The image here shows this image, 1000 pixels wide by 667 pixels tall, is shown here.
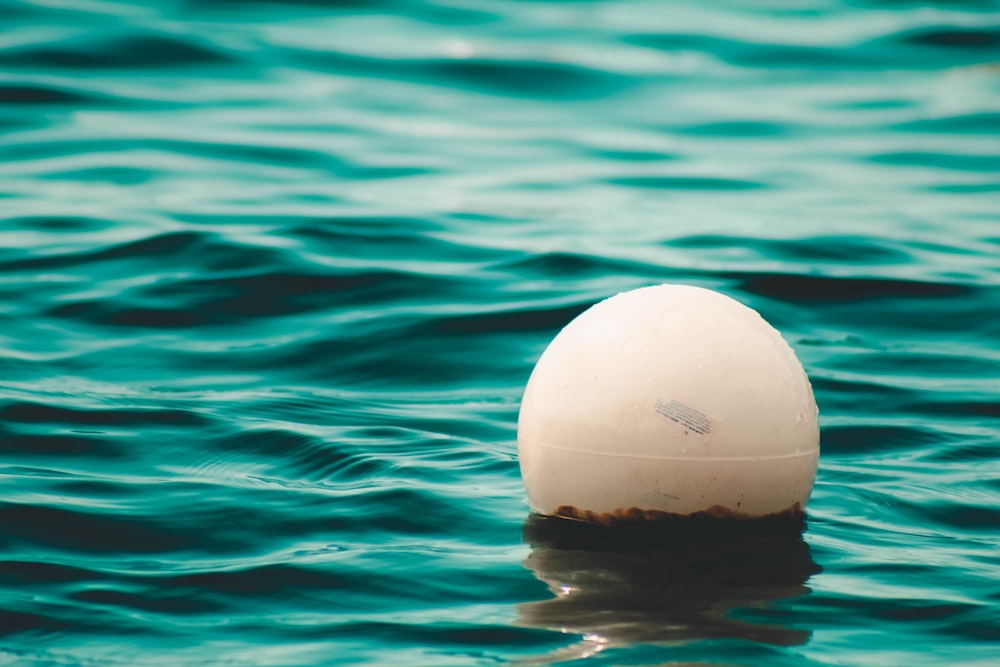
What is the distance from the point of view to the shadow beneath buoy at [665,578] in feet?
14.0

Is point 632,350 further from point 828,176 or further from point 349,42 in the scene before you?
point 349,42

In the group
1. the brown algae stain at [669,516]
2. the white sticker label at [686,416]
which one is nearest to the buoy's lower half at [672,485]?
the brown algae stain at [669,516]

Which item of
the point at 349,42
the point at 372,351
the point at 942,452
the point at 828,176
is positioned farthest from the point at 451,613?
the point at 349,42

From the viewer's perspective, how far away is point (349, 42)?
59.9ft

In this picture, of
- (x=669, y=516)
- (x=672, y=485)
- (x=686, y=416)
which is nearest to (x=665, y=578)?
(x=669, y=516)

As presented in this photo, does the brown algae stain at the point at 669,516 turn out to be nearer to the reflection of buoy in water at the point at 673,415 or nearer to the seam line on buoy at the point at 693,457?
the reflection of buoy in water at the point at 673,415

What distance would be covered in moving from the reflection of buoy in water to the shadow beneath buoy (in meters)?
0.12

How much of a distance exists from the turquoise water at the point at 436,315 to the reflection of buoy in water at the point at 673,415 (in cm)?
23

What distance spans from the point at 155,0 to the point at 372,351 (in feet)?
42.3

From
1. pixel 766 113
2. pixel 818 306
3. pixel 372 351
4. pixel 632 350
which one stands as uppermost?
pixel 766 113

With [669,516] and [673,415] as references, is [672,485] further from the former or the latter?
[673,415]

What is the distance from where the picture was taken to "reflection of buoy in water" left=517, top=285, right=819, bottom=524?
4578 mm

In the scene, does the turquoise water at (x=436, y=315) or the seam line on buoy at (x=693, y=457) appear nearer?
the turquoise water at (x=436, y=315)

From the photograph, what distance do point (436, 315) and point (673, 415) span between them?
3985 millimetres
